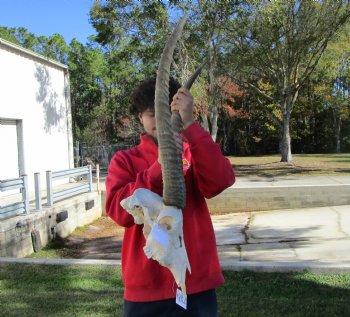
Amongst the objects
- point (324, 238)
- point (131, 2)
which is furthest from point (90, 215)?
point (131, 2)

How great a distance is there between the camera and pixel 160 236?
5.62 ft

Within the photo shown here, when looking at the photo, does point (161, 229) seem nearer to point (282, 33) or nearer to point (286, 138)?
point (282, 33)

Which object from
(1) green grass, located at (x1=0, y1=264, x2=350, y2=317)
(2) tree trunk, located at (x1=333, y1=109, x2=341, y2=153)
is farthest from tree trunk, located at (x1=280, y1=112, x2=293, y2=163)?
(2) tree trunk, located at (x1=333, y1=109, x2=341, y2=153)

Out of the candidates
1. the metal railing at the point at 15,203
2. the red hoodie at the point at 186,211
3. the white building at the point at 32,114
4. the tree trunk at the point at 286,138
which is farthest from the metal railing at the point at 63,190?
the tree trunk at the point at 286,138

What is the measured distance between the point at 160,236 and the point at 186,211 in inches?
17.4

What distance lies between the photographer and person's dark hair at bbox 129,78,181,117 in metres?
2.14

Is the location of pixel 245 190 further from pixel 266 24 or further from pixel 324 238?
pixel 266 24

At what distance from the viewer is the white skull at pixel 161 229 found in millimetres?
1716

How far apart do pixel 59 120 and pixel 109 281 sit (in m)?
11.7

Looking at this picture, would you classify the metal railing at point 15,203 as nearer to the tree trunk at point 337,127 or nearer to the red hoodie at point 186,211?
the red hoodie at point 186,211

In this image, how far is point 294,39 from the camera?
2003 cm

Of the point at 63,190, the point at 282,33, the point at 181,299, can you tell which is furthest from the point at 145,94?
the point at 282,33

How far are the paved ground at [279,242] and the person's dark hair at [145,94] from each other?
11.9ft

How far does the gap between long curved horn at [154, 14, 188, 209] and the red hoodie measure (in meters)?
0.25
